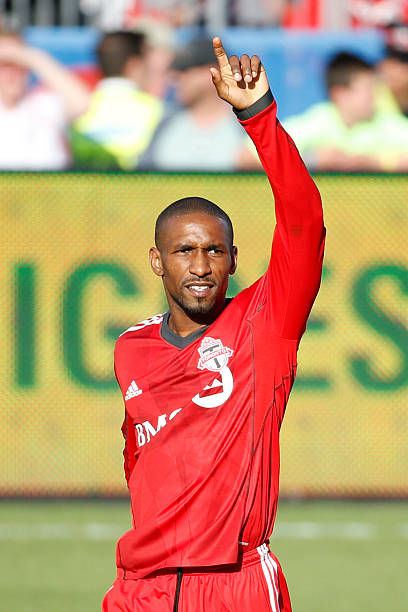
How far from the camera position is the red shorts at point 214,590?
3066mm

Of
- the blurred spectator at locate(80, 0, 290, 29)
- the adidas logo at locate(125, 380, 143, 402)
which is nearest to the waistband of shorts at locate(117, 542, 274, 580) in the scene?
the adidas logo at locate(125, 380, 143, 402)

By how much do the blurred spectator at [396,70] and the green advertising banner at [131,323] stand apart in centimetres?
132

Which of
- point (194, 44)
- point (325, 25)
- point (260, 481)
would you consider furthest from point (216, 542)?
point (325, 25)

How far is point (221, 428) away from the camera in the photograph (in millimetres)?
3057

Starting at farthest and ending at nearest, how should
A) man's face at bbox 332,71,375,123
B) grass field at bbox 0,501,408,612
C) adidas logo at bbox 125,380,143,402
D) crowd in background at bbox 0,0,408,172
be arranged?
man's face at bbox 332,71,375,123 < crowd in background at bbox 0,0,408,172 < grass field at bbox 0,501,408,612 < adidas logo at bbox 125,380,143,402

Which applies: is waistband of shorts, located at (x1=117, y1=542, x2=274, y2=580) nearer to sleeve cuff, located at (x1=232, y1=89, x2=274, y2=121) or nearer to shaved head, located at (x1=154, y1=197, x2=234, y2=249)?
shaved head, located at (x1=154, y1=197, x2=234, y2=249)

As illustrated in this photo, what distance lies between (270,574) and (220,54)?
151 centimetres

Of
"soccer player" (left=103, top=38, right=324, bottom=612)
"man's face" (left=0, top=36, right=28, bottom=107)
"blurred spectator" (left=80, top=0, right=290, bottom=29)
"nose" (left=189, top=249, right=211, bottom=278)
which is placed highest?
"blurred spectator" (left=80, top=0, right=290, bottom=29)

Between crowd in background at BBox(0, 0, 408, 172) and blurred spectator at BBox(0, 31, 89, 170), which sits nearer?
crowd in background at BBox(0, 0, 408, 172)

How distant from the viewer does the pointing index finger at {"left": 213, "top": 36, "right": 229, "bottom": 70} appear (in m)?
2.73

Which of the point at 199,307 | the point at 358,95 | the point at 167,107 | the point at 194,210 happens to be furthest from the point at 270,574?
the point at 358,95

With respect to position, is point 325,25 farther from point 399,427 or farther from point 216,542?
point 216,542

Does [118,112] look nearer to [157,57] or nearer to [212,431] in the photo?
[157,57]

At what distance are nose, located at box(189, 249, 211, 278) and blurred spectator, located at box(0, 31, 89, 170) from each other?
734 centimetres
